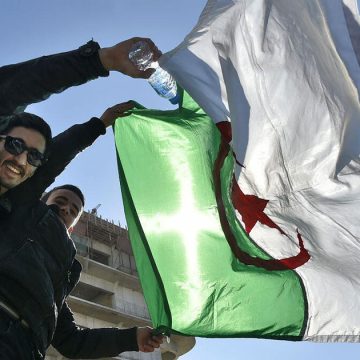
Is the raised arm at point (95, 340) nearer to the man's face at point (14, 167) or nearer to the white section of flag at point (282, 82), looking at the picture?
the man's face at point (14, 167)

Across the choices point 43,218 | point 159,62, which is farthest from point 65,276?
point 159,62

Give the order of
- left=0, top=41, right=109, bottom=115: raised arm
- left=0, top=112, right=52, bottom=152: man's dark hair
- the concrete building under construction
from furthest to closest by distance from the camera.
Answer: the concrete building under construction → left=0, top=112, right=52, bottom=152: man's dark hair → left=0, top=41, right=109, bottom=115: raised arm

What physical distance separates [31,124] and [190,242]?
1.42 meters

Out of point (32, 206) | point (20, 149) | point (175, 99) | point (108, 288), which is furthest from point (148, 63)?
point (108, 288)

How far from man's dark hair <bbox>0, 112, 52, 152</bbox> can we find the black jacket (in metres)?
0.18

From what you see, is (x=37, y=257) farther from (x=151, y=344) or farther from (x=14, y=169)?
(x=151, y=344)

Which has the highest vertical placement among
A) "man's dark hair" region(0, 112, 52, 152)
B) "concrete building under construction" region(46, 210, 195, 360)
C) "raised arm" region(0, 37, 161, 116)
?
"raised arm" region(0, 37, 161, 116)

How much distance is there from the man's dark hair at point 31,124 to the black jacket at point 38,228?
18 centimetres

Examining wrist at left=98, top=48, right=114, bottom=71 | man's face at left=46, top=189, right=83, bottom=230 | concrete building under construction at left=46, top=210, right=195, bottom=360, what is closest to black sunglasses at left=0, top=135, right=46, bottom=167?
wrist at left=98, top=48, right=114, bottom=71

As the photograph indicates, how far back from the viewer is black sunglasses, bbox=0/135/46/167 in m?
2.64

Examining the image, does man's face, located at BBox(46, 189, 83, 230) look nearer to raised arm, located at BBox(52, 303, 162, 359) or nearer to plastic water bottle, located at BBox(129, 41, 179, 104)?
raised arm, located at BBox(52, 303, 162, 359)

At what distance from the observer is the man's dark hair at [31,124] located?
2.79 metres

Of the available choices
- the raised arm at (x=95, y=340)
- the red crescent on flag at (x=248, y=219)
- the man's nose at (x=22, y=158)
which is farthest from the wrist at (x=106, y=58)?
the raised arm at (x=95, y=340)

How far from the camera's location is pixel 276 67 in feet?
10.6
